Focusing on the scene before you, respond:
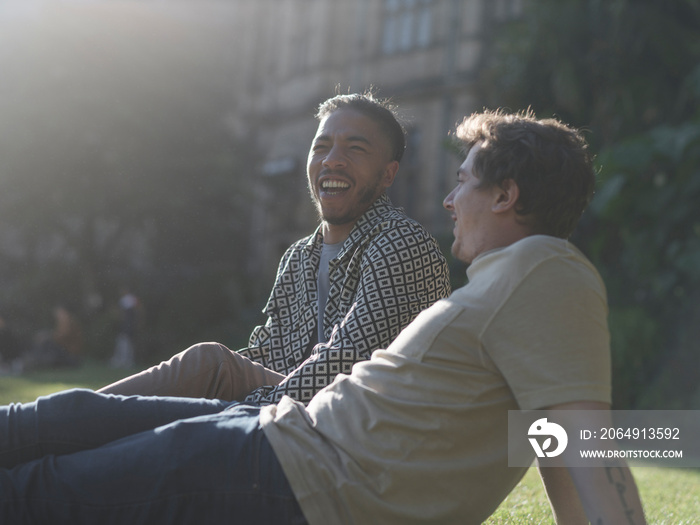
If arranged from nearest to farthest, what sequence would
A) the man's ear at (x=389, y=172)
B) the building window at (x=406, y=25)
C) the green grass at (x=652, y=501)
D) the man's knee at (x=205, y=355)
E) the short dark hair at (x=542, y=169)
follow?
the short dark hair at (x=542, y=169)
the man's knee at (x=205, y=355)
the green grass at (x=652, y=501)
the man's ear at (x=389, y=172)
the building window at (x=406, y=25)

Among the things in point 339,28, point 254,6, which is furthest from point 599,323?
point 254,6

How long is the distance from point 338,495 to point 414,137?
23.2 meters

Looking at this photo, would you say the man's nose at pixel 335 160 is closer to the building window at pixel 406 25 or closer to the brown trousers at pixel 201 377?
the brown trousers at pixel 201 377

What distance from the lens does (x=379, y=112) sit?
4383 millimetres

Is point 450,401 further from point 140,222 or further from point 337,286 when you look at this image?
point 140,222

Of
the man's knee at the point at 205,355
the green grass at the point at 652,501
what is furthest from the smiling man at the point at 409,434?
→ the green grass at the point at 652,501

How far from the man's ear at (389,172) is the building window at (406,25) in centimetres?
2105

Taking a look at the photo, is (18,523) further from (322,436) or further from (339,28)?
(339,28)

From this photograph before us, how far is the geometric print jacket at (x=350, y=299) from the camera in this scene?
3479mm

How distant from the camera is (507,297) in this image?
7.68ft

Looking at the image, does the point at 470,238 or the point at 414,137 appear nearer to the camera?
the point at 470,238

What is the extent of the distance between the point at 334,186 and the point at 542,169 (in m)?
1.79
